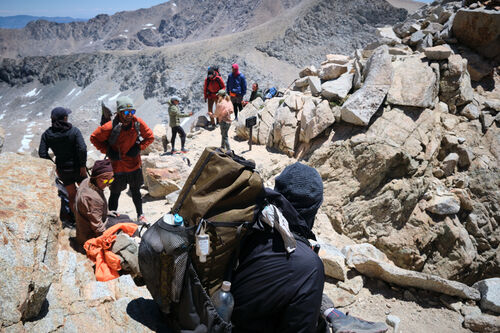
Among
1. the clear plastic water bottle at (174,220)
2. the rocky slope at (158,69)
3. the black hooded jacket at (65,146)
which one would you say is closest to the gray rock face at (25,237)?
the clear plastic water bottle at (174,220)

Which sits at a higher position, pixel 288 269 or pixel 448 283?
pixel 288 269

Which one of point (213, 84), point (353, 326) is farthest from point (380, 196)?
point (213, 84)

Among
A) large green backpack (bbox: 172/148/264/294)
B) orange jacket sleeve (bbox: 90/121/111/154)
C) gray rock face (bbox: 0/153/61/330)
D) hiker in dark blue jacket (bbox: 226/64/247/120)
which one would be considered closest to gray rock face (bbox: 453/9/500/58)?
hiker in dark blue jacket (bbox: 226/64/247/120)

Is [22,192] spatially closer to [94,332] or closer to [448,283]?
[94,332]

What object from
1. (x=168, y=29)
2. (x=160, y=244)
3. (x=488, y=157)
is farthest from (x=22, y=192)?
(x=168, y=29)

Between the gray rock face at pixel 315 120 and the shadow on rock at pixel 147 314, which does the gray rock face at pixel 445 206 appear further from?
the shadow on rock at pixel 147 314

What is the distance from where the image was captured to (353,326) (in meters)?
2.24

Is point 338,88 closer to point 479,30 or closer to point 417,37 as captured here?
point 417,37

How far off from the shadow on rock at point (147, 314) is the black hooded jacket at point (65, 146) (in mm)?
3236

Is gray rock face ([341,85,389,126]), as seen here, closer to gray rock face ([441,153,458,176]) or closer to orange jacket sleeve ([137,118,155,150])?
gray rock face ([441,153,458,176])

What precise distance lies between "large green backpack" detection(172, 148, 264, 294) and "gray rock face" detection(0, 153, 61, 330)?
41.0 inches

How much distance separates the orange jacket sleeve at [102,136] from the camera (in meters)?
4.67

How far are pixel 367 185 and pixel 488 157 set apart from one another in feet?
10.3

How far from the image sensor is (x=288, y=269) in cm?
173
